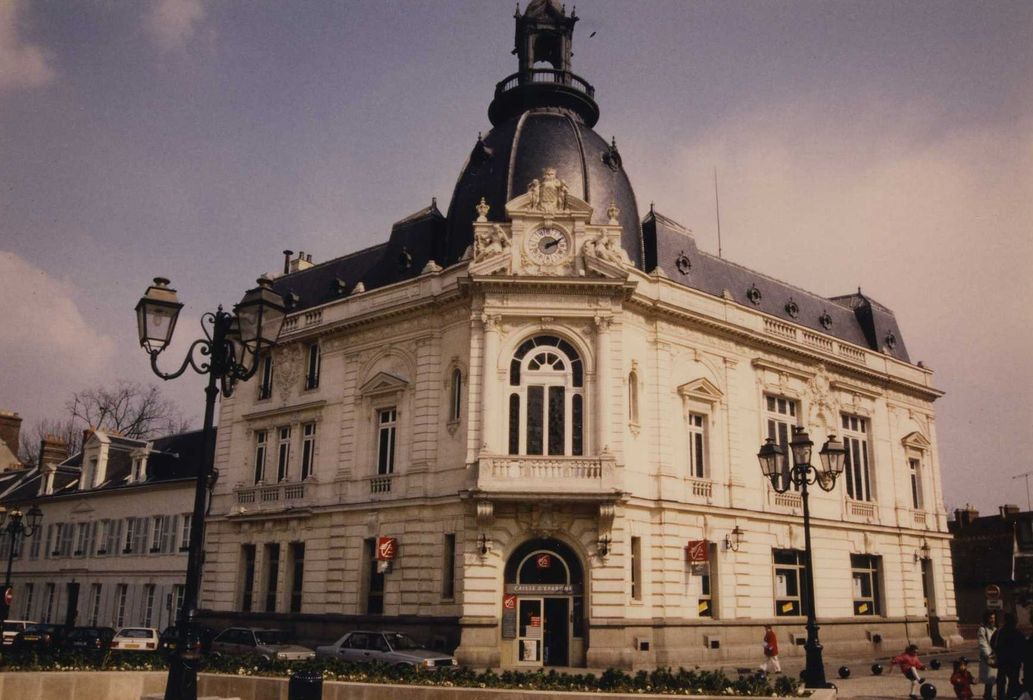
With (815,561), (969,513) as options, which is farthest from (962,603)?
(815,561)

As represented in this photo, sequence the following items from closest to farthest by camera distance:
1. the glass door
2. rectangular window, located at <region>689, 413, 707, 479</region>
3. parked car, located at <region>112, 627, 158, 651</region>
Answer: the glass door < parked car, located at <region>112, 627, 158, 651</region> < rectangular window, located at <region>689, 413, 707, 479</region>

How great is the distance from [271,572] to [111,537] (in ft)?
44.0

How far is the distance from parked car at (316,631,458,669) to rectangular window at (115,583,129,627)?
775 inches

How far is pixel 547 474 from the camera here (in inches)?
1102

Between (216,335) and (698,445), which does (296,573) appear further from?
(216,335)

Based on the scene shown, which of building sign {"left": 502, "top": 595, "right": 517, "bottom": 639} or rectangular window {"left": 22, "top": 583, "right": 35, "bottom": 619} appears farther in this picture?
rectangular window {"left": 22, "top": 583, "right": 35, "bottom": 619}

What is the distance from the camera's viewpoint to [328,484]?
112ft

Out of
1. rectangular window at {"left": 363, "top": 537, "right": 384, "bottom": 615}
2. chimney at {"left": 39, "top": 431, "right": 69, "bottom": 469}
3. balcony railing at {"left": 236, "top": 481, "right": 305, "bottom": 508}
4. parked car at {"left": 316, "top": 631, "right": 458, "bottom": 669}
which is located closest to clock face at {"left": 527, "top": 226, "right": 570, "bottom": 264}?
rectangular window at {"left": 363, "top": 537, "right": 384, "bottom": 615}

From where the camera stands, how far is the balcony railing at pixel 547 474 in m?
27.6

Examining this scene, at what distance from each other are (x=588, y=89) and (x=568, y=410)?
1489cm

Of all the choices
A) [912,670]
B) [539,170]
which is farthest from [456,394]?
[912,670]

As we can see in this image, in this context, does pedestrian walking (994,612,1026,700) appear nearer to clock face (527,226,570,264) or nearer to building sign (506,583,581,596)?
building sign (506,583,581,596)

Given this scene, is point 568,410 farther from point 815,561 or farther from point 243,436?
point 243,436

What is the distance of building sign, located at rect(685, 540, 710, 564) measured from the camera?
30750mm
